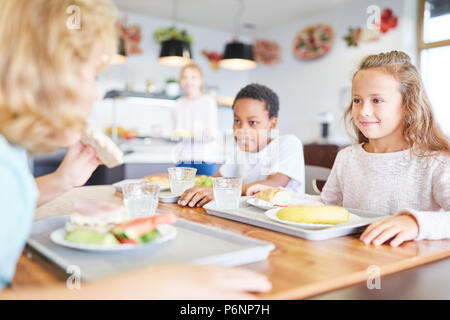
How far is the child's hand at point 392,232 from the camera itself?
800 millimetres

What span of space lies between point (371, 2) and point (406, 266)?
5.17m

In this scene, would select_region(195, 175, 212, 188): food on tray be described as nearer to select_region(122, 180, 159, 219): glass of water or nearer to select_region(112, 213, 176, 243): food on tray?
select_region(122, 180, 159, 219): glass of water

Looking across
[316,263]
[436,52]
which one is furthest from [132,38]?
[316,263]

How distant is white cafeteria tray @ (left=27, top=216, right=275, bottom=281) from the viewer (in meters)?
0.62

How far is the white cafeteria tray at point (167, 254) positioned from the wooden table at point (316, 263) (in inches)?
A: 0.8

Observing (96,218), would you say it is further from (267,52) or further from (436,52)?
(267,52)

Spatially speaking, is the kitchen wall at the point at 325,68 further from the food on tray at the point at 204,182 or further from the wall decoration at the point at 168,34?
the food on tray at the point at 204,182

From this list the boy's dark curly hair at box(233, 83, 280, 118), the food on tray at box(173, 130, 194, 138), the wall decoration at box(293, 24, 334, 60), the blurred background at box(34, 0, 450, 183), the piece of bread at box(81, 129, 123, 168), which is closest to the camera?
the piece of bread at box(81, 129, 123, 168)

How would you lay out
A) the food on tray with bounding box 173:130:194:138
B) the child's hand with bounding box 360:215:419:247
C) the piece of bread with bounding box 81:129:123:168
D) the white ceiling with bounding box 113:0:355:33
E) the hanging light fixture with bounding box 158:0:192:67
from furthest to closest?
Answer: the white ceiling with bounding box 113:0:355:33
the hanging light fixture with bounding box 158:0:192:67
the food on tray with bounding box 173:130:194:138
the piece of bread with bounding box 81:129:123:168
the child's hand with bounding box 360:215:419:247

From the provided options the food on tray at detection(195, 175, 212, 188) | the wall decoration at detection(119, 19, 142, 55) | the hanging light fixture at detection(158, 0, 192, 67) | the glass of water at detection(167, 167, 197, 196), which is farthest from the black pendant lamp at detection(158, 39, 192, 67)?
the glass of water at detection(167, 167, 197, 196)

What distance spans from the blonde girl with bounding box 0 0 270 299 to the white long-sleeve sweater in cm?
→ 80

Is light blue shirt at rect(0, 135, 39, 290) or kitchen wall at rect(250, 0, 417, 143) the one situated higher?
kitchen wall at rect(250, 0, 417, 143)

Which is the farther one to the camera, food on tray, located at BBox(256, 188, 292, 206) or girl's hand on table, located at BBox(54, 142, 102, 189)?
food on tray, located at BBox(256, 188, 292, 206)
